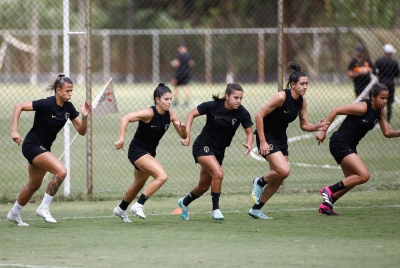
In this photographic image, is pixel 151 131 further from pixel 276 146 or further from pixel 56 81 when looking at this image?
pixel 276 146

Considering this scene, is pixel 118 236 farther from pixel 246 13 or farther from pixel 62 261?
pixel 246 13

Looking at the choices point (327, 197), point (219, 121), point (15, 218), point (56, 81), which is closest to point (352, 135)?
point (327, 197)

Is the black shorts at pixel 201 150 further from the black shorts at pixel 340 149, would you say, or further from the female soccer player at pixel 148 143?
the black shorts at pixel 340 149

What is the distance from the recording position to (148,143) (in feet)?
30.4

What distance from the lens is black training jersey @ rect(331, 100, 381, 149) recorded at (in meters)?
9.55

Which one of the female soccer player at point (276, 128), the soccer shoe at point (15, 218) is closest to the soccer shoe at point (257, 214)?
the female soccer player at point (276, 128)

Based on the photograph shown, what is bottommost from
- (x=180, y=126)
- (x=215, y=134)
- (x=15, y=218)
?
(x=15, y=218)

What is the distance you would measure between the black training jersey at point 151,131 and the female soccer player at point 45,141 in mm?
682

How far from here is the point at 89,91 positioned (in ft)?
36.9

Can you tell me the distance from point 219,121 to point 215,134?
188 millimetres

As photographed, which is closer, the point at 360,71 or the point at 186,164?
the point at 186,164

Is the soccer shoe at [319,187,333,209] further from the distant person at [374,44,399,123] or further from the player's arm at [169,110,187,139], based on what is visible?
the distant person at [374,44,399,123]

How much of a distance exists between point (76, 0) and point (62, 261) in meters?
39.6

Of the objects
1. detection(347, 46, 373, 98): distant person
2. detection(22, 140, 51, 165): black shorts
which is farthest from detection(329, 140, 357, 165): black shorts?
detection(347, 46, 373, 98): distant person
